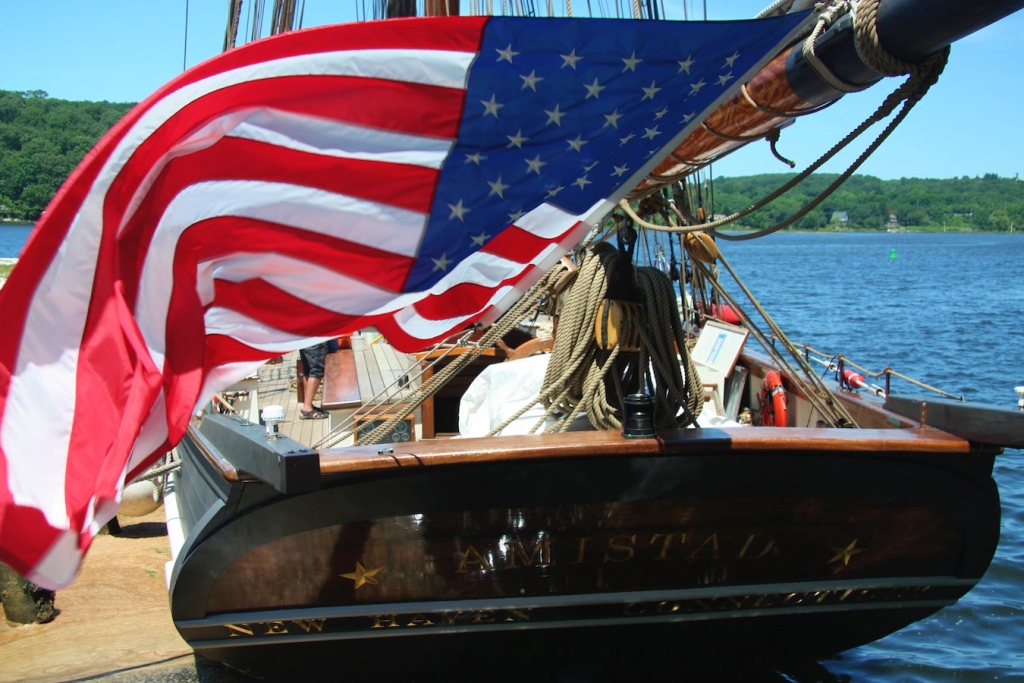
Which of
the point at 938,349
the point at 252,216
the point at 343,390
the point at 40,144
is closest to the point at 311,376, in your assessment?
the point at 343,390

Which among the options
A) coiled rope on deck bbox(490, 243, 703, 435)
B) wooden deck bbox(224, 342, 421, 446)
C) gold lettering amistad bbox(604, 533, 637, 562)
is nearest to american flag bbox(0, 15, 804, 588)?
coiled rope on deck bbox(490, 243, 703, 435)

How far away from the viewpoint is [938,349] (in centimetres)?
2161

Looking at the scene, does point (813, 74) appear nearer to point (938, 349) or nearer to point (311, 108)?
point (311, 108)

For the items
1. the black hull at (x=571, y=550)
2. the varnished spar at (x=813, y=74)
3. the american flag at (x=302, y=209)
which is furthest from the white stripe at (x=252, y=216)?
the varnished spar at (x=813, y=74)

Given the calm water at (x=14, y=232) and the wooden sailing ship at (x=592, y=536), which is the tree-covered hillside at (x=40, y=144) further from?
the wooden sailing ship at (x=592, y=536)

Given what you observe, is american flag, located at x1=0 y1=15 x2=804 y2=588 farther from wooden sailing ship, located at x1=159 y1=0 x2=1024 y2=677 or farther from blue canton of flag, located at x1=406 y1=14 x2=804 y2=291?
wooden sailing ship, located at x1=159 y1=0 x2=1024 y2=677

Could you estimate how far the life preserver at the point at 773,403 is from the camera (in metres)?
6.38

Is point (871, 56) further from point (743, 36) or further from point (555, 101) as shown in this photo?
point (555, 101)

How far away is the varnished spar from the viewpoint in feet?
8.79

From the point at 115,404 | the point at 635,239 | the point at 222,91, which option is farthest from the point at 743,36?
the point at 115,404

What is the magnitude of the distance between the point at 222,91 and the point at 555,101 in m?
1.24

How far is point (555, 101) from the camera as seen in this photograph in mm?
3656

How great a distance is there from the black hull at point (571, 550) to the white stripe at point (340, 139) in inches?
48.6

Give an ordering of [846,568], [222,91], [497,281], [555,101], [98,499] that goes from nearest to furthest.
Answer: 1. [98,499]
2. [222,91]
3. [555,101]
4. [497,281]
5. [846,568]
